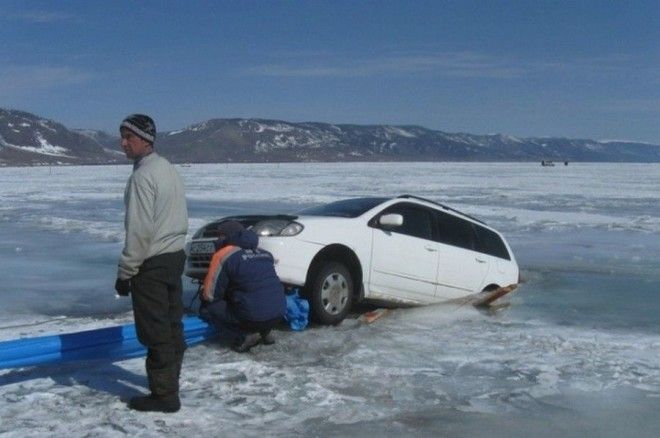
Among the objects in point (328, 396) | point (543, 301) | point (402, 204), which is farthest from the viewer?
point (543, 301)

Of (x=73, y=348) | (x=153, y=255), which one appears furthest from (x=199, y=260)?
(x=153, y=255)

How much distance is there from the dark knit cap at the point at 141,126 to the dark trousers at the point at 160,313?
2.48 feet

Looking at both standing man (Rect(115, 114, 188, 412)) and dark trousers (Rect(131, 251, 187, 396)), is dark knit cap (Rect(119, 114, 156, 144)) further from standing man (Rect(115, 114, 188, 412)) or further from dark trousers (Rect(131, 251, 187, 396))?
dark trousers (Rect(131, 251, 187, 396))

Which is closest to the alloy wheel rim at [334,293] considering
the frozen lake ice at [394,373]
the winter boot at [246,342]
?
the frozen lake ice at [394,373]

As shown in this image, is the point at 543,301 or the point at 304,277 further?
the point at 543,301

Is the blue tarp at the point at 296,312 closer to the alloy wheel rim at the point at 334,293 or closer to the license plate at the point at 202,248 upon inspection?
the alloy wheel rim at the point at 334,293

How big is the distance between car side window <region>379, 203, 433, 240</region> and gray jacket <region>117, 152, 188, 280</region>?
13.6 feet

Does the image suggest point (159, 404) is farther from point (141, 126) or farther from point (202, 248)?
point (202, 248)

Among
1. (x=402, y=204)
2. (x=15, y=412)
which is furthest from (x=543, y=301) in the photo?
(x=15, y=412)

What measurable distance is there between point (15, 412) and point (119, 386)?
0.82 meters

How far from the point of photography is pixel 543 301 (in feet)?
33.2

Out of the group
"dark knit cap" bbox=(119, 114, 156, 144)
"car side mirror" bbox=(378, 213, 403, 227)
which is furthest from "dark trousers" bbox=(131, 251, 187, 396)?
"car side mirror" bbox=(378, 213, 403, 227)

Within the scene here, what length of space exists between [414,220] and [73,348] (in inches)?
173

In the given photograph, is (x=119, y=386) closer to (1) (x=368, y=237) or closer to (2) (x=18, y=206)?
(1) (x=368, y=237)
